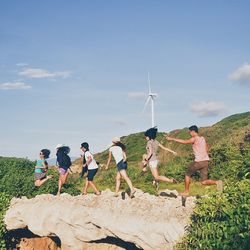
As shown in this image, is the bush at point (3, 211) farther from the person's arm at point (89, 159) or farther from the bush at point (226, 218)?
the bush at point (226, 218)

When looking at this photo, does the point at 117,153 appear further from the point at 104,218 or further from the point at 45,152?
the point at 45,152

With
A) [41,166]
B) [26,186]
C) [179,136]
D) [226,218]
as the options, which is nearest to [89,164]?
[41,166]

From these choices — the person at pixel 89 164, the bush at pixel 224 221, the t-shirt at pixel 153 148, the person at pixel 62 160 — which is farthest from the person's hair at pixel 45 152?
the bush at pixel 224 221

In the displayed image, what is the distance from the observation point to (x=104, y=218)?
1492 cm

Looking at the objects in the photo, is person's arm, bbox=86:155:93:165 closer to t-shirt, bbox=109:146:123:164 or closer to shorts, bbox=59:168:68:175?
shorts, bbox=59:168:68:175

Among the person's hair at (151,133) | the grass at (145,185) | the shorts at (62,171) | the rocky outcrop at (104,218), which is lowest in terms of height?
the rocky outcrop at (104,218)

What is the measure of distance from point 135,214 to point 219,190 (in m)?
2.87

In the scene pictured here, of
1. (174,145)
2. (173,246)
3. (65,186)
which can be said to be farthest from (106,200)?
(174,145)

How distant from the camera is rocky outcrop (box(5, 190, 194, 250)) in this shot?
1336 cm

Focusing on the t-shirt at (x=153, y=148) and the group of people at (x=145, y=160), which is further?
the t-shirt at (x=153, y=148)

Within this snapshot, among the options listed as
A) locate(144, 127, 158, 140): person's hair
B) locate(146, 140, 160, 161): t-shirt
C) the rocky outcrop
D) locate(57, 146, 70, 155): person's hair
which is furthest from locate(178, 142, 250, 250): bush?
locate(57, 146, 70, 155): person's hair

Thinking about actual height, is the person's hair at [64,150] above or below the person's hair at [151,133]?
below

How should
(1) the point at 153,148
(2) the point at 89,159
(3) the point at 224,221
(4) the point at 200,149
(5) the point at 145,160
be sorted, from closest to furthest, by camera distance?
(3) the point at 224,221, (4) the point at 200,149, (1) the point at 153,148, (5) the point at 145,160, (2) the point at 89,159

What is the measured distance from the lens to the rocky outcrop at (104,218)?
13359 millimetres
